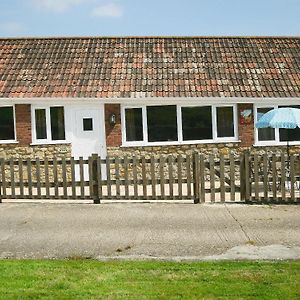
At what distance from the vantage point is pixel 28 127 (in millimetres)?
17203

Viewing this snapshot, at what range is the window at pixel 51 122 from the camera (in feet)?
56.9

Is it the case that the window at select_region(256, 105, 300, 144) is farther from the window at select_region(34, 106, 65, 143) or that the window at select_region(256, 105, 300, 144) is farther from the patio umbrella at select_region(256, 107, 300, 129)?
the window at select_region(34, 106, 65, 143)

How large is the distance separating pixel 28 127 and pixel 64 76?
7.69ft

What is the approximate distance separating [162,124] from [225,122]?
2.19 metres

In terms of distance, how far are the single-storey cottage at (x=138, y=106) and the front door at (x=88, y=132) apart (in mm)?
34

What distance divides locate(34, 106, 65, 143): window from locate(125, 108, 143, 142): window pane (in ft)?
7.24

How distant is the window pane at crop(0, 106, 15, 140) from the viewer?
17.4 metres

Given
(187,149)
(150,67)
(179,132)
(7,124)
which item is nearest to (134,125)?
(179,132)

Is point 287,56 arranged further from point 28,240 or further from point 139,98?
point 28,240

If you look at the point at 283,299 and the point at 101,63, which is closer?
the point at 283,299

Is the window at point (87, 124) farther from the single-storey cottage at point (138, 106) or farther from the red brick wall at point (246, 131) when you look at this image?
the red brick wall at point (246, 131)

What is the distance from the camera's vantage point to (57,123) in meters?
17.4

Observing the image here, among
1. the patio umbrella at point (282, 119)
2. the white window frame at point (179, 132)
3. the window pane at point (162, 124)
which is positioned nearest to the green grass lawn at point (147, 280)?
the patio umbrella at point (282, 119)

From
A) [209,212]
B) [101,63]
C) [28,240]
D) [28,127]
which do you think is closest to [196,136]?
[101,63]
